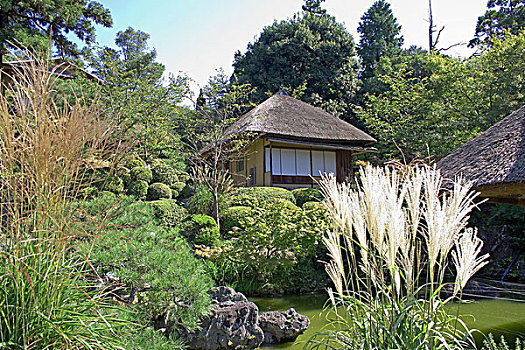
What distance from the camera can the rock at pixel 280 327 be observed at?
423 cm

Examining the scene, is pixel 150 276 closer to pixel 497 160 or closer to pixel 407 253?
pixel 407 253

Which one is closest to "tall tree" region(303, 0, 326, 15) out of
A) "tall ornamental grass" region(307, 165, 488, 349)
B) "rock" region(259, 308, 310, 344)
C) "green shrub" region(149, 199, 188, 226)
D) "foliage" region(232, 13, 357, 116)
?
"foliage" region(232, 13, 357, 116)

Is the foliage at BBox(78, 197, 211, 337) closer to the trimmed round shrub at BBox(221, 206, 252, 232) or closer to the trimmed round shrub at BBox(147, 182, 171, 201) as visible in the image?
the trimmed round shrub at BBox(221, 206, 252, 232)

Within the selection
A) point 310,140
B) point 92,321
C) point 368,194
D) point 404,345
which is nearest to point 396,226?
point 368,194

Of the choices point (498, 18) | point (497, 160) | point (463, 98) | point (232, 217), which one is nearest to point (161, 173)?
point (232, 217)

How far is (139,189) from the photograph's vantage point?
416 inches

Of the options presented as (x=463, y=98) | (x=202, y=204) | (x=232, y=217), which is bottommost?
(x=232, y=217)

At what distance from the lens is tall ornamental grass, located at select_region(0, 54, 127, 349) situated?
1.61 metres

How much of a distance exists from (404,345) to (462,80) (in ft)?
36.3

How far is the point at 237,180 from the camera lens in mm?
15250

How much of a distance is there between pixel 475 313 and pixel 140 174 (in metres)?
9.02

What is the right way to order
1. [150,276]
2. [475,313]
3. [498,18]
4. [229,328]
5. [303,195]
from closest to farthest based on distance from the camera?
[150,276]
[229,328]
[475,313]
[303,195]
[498,18]

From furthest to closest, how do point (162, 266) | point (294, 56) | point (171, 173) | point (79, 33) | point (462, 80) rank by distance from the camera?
point (294, 56), point (171, 173), point (462, 80), point (79, 33), point (162, 266)

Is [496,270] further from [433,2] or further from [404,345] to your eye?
[433,2]
